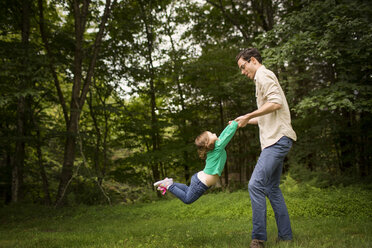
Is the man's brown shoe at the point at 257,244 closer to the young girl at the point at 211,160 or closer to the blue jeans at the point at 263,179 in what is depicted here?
the blue jeans at the point at 263,179

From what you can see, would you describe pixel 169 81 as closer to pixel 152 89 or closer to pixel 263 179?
pixel 152 89

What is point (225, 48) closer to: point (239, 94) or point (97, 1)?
point (239, 94)

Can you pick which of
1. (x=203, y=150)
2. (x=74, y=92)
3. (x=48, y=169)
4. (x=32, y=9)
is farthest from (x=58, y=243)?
(x=48, y=169)

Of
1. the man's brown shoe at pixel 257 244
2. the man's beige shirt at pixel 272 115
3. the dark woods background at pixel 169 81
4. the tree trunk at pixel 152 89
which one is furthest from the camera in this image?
the tree trunk at pixel 152 89

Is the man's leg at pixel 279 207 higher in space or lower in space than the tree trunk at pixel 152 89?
lower

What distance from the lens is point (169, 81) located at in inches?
580

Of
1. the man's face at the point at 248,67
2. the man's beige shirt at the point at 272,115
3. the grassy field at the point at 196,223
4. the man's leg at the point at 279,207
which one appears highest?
the man's face at the point at 248,67

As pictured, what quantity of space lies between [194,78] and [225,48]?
221 centimetres

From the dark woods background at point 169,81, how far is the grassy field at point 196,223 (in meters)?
1.27

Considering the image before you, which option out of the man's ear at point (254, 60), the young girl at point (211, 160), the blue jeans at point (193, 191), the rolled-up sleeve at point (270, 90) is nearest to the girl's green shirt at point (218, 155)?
the young girl at point (211, 160)

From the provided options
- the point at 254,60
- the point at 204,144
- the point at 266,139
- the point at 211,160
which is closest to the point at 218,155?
the point at 211,160

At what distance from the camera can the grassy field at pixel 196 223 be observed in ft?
13.1

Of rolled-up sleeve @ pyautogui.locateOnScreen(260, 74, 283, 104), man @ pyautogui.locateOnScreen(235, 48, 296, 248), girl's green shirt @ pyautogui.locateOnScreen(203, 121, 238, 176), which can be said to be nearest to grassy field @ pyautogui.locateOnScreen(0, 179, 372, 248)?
man @ pyautogui.locateOnScreen(235, 48, 296, 248)

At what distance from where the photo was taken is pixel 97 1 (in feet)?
40.5
